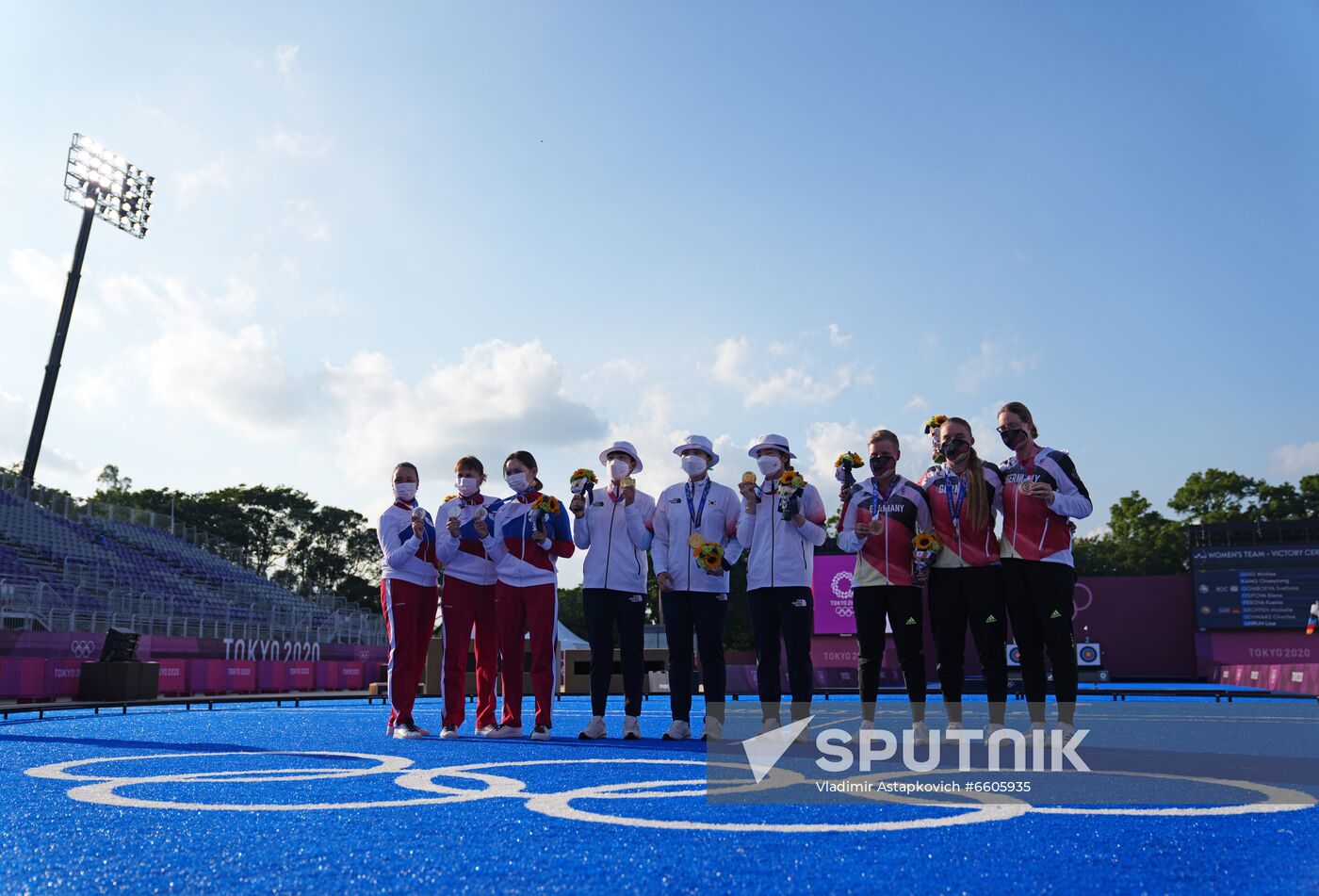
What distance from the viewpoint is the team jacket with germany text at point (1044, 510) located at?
546cm

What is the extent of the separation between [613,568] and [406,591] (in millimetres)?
1492

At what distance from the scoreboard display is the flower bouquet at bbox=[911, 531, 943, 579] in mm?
30761

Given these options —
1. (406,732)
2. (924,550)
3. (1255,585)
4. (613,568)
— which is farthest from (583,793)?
(1255,585)

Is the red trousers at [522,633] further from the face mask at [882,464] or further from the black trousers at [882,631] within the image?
the face mask at [882,464]

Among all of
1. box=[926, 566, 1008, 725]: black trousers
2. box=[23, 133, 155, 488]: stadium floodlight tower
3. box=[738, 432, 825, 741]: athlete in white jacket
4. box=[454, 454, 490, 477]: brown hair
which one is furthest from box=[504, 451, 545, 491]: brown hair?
box=[23, 133, 155, 488]: stadium floodlight tower

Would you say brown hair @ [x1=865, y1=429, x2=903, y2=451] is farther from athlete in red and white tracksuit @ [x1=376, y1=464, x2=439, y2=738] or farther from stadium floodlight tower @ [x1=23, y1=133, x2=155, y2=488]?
stadium floodlight tower @ [x1=23, y1=133, x2=155, y2=488]

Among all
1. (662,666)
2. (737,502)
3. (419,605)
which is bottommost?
(662,666)

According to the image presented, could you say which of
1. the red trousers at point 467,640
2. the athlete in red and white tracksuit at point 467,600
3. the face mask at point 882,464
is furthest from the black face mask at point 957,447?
the red trousers at point 467,640

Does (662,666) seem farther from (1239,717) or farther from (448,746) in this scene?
(448,746)

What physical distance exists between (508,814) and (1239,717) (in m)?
8.91

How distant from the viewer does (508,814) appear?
10.4 ft

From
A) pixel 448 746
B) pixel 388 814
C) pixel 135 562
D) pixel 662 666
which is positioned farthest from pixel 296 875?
pixel 135 562

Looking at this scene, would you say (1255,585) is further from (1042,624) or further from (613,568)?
(613,568)

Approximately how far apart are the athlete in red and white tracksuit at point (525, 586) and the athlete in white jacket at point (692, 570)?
0.71 metres
